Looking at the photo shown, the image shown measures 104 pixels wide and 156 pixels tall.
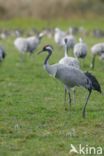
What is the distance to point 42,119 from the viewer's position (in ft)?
37.5

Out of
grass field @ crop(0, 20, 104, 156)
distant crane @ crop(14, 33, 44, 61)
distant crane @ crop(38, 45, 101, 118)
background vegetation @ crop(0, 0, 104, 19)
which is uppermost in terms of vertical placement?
background vegetation @ crop(0, 0, 104, 19)

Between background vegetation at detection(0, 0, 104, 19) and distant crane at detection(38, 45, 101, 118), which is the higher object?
background vegetation at detection(0, 0, 104, 19)

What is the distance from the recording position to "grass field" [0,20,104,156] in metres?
9.41

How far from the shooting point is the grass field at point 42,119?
941 cm

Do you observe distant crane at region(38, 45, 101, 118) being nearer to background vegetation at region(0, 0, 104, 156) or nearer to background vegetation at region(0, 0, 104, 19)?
background vegetation at region(0, 0, 104, 156)

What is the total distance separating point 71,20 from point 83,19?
1.39 meters

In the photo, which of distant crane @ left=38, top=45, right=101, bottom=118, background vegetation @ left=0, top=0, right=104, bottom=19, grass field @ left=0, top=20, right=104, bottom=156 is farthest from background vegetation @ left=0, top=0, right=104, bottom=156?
background vegetation @ left=0, top=0, right=104, bottom=19

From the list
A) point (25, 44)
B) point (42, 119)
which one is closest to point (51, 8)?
point (25, 44)

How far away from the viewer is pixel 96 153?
29.0 feet

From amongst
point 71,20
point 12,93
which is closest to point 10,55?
point 12,93

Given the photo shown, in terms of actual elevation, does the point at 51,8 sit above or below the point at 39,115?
above

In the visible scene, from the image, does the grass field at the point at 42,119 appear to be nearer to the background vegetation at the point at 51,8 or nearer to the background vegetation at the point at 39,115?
the background vegetation at the point at 39,115

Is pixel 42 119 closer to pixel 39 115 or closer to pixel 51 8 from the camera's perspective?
pixel 39 115

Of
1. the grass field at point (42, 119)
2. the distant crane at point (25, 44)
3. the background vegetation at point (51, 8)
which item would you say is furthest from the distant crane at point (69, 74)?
the background vegetation at point (51, 8)
